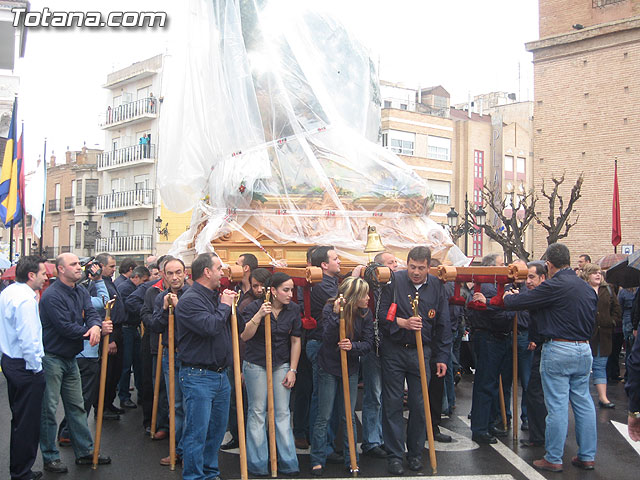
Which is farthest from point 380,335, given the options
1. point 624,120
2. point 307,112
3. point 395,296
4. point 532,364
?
point 624,120

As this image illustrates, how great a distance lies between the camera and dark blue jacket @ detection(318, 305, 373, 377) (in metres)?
6.55

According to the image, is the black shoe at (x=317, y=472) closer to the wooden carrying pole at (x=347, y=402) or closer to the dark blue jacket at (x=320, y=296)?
the wooden carrying pole at (x=347, y=402)

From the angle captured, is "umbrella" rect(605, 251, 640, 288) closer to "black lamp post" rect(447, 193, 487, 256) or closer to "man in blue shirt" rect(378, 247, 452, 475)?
"man in blue shirt" rect(378, 247, 452, 475)

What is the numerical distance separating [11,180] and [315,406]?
14332 millimetres

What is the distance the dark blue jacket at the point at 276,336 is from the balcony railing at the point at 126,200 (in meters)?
40.8

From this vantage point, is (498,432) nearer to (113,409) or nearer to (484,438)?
(484,438)

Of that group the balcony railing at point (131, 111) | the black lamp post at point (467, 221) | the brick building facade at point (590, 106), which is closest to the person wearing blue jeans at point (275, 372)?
the black lamp post at point (467, 221)

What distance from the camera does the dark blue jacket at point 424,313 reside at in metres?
6.64

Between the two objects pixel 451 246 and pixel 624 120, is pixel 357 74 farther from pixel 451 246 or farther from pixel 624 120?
pixel 624 120

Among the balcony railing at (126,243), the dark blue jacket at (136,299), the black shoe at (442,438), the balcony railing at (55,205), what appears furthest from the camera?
the balcony railing at (55,205)

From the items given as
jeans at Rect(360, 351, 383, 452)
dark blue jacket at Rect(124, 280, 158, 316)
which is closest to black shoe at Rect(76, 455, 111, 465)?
dark blue jacket at Rect(124, 280, 158, 316)

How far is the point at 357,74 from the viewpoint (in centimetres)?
1132

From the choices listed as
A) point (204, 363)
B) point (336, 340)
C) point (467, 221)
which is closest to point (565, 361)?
point (336, 340)

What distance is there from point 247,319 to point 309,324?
0.59m
